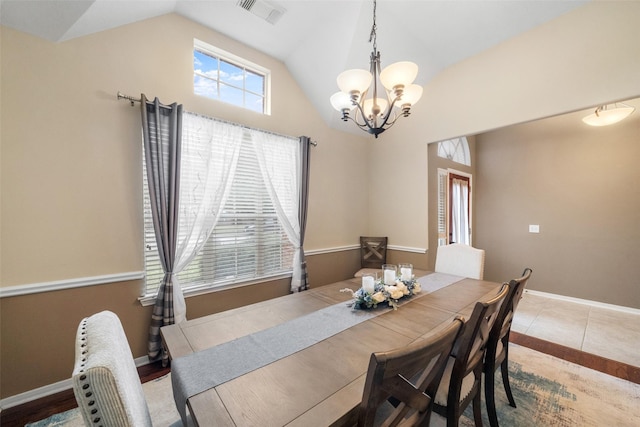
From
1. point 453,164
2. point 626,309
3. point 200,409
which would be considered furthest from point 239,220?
point 626,309

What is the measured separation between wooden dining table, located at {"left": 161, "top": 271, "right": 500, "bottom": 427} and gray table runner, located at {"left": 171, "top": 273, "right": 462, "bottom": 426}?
3cm

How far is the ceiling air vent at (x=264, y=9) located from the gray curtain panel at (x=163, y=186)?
3.79ft

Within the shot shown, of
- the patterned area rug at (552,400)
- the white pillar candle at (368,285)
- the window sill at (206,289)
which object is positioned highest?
the white pillar candle at (368,285)

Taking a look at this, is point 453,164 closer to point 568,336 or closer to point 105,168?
point 568,336

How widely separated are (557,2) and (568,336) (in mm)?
3350

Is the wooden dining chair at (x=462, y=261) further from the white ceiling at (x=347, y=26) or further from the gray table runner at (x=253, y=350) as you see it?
the white ceiling at (x=347, y=26)

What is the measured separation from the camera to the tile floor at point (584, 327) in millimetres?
2412

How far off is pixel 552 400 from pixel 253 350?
2206 millimetres

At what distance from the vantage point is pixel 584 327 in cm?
285

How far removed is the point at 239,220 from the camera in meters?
2.73

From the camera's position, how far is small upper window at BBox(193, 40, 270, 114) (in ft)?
8.42

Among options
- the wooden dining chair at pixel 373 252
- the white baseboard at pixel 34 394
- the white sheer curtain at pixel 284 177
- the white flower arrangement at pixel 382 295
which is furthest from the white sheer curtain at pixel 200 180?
the wooden dining chair at pixel 373 252

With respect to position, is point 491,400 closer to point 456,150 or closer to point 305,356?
point 305,356

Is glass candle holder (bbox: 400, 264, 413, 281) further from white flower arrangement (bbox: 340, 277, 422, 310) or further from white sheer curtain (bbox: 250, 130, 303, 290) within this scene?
white sheer curtain (bbox: 250, 130, 303, 290)
